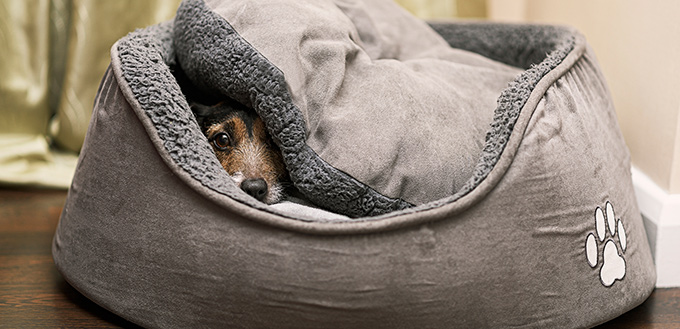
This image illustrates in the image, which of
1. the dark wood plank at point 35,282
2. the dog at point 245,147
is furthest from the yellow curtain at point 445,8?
the dark wood plank at point 35,282

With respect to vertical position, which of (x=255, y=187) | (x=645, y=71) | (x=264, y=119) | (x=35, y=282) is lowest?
(x=35, y=282)

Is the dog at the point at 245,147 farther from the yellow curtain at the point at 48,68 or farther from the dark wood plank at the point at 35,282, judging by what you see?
the yellow curtain at the point at 48,68

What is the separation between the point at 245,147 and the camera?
1.50 metres

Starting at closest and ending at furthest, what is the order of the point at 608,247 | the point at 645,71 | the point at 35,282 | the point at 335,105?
1. the point at 608,247
2. the point at 335,105
3. the point at 35,282
4. the point at 645,71

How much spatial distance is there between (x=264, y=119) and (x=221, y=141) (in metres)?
0.23

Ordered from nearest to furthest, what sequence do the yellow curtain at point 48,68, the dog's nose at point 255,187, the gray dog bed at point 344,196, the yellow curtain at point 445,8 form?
the gray dog bed at point 344,196
the dog's nose at point 255,187
the yellow curtain at point 48,68
the yellow curtain at point 445,8

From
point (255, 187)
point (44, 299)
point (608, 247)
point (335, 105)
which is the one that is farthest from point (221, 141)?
point (608, 247)

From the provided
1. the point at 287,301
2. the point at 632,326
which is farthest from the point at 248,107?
the point at 632,326

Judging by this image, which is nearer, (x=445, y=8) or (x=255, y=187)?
(x=255, y=187)

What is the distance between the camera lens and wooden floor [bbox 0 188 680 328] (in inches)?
50.9

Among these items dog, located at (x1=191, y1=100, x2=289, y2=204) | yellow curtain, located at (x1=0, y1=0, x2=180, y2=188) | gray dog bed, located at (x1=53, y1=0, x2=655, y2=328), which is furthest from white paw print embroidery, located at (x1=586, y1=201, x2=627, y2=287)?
yellow curtain, located at (x1=0, y1=0, x2=180, y2=188)

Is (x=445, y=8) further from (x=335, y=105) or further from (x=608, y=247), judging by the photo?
(x=608, y=247)

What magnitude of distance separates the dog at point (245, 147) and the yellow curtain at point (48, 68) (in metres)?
0.95

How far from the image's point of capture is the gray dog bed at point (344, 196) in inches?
41.9
